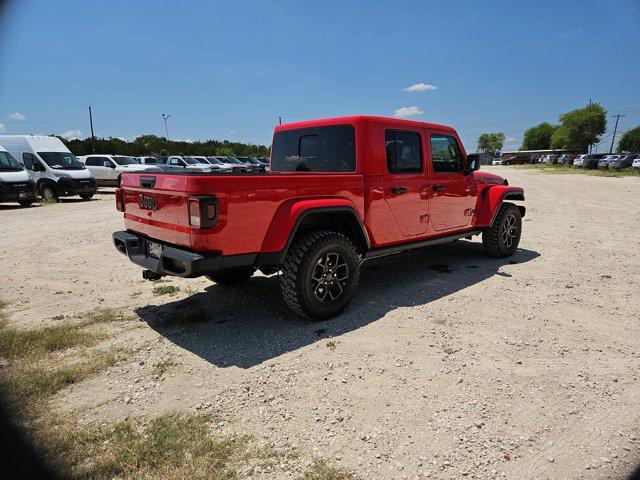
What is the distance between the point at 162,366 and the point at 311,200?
1.92 metres

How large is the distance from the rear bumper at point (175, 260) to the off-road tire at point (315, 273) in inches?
29.6

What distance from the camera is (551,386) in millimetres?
2918

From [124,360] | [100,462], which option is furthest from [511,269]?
[100,462]

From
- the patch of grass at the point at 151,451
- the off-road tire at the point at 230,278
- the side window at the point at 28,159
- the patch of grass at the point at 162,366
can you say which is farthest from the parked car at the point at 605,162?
the patch of grass at the point at 151,451

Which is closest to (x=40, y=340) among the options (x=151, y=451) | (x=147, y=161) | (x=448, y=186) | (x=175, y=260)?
(x=175, y=260)

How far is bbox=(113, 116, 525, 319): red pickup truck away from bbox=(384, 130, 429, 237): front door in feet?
0.04

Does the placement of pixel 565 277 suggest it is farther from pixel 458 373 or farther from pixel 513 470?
pixel 513 470

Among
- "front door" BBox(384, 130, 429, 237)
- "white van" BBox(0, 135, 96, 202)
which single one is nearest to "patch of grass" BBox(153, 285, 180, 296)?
"front door" BBox(384, 130, 429, 237)

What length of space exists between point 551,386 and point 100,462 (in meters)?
2.93

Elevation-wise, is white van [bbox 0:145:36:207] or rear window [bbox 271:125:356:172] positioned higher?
rear window [bbox 271:125:356:172]

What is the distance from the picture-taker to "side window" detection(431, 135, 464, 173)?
207 inches

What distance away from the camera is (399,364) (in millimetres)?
3242

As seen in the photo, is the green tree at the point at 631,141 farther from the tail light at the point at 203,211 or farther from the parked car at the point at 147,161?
the tail light at the point at 203,211

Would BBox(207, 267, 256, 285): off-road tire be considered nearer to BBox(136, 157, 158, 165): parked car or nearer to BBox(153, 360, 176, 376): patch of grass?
BBox(153, 360, 176, 376): patch of grass
